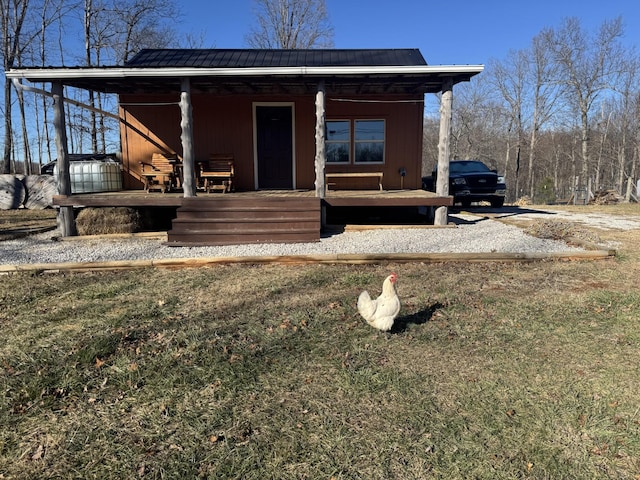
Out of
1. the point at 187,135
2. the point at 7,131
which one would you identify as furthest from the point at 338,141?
the point at 7,131

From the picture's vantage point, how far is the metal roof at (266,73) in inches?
303

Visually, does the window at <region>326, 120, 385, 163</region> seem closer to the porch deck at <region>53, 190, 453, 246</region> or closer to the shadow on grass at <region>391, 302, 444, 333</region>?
the porch deck at <region>53, 190, 453, 246</region>

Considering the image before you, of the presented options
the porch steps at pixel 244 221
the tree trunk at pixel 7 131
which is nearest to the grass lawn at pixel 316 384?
the porch steps at pixel 244 221

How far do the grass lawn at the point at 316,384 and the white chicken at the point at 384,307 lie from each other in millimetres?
156

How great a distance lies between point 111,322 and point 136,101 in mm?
8211

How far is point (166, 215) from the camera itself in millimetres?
9602

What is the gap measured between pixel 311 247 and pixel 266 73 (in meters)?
3.47

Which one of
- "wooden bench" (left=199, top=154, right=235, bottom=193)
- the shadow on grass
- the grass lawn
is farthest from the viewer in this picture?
"wooden bench" (left=199, top=154, right=235, bottom=193)

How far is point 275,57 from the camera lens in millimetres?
10188

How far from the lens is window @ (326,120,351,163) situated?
10.6 m

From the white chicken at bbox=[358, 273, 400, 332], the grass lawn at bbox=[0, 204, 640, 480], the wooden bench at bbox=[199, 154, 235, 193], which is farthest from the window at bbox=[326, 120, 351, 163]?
the white chicken at bbox=[358, 273, 400, 332]

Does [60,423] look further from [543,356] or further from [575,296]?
[575,296]

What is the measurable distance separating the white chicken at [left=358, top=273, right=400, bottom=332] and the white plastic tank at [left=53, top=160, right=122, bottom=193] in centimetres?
888

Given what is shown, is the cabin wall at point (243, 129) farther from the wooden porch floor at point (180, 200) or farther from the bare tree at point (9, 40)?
the bare tree at point (9, 40)
